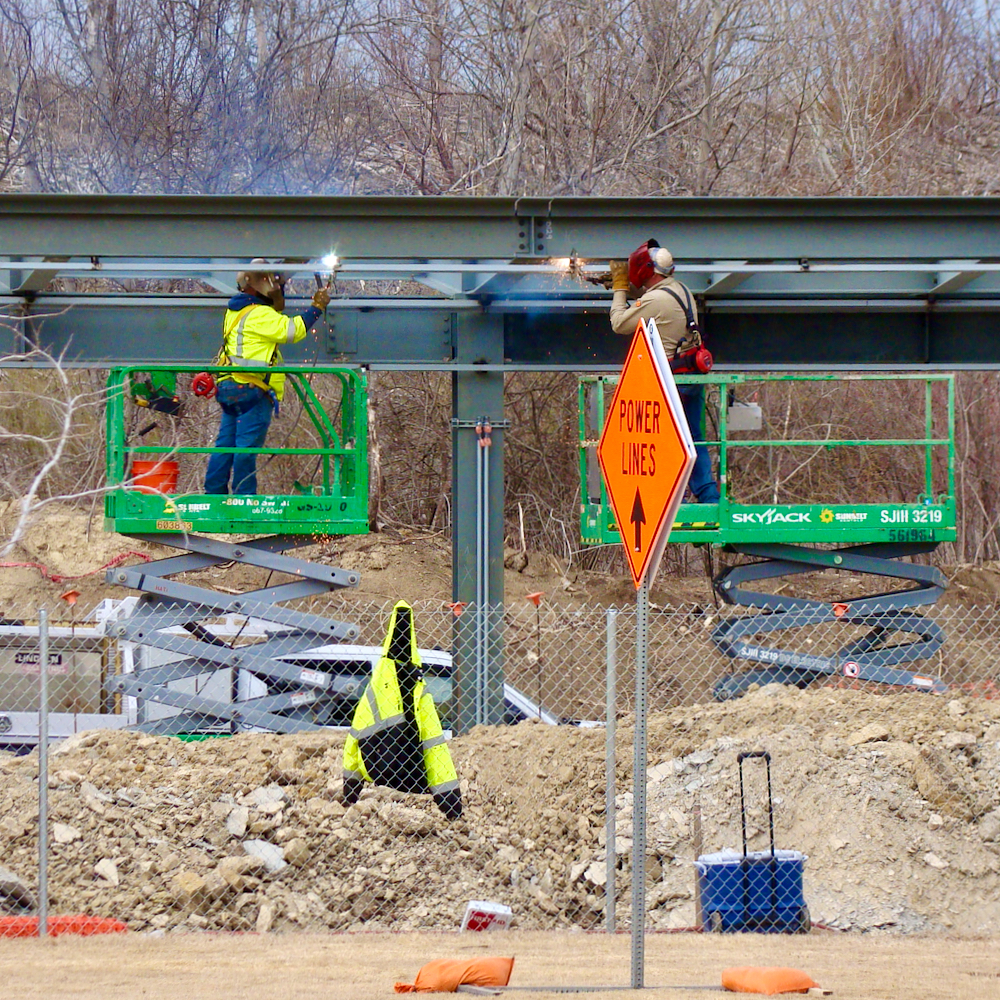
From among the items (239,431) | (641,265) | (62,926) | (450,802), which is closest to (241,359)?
(239,431)

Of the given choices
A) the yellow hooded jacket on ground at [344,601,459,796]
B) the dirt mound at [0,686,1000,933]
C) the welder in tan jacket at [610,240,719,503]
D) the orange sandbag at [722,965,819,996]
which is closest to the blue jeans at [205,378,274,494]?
the dirt mound at [0,686,1000,933]

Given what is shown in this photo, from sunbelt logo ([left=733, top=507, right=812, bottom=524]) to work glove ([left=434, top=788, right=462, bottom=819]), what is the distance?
4.05m

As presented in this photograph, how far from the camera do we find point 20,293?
35.4 ft

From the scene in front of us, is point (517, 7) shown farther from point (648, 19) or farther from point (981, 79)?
point (981, 79)

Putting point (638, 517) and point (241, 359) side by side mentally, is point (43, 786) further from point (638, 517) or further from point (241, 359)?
point (241, 359)

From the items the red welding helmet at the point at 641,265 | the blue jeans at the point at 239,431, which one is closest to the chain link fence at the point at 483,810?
the blue jeans at the point at 239,431

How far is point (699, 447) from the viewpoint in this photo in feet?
38.1

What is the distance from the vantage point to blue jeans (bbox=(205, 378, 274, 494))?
10.6 meters

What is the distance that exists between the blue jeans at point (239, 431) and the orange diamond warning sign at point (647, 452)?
5787 mm

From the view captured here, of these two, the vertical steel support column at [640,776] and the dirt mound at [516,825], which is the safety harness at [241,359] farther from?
the vertical steel support column at [640,776]

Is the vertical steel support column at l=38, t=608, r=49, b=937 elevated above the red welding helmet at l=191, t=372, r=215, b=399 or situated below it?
below

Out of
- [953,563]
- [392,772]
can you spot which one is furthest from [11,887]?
[953,563]

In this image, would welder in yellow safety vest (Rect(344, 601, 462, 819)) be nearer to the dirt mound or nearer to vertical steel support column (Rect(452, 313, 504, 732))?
the dirt mound

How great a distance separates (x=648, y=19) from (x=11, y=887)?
1773cm
